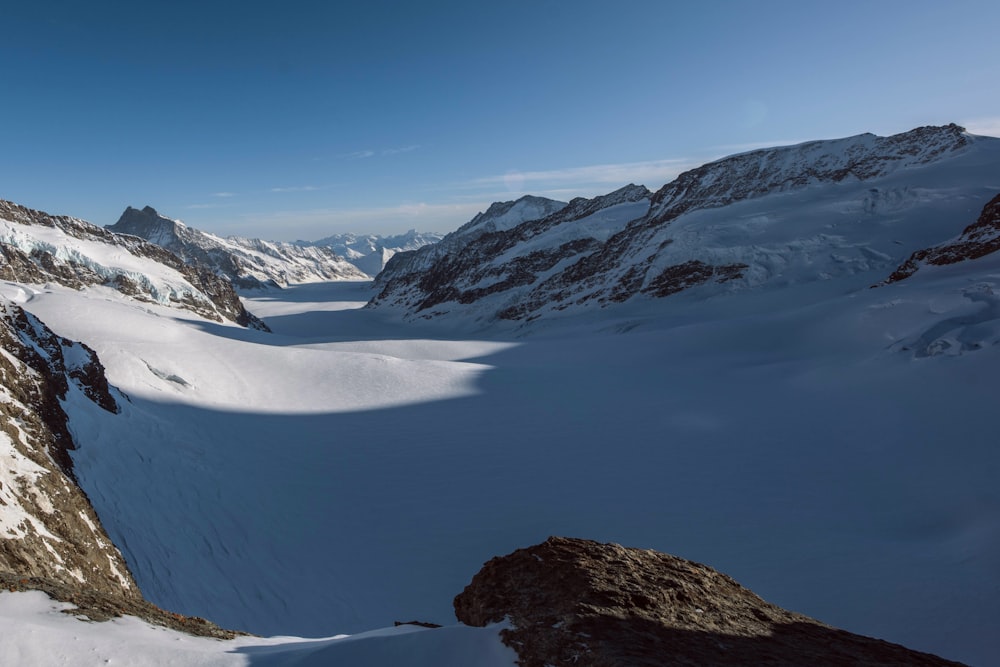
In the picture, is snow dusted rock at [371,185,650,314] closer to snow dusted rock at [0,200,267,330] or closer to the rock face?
snow dusted rock at [0,200,267,330]

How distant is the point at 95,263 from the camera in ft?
178

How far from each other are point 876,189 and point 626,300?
26527mm

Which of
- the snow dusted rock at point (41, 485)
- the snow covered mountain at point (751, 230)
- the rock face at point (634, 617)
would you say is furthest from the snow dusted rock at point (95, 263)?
the rock face at point (634, 617)

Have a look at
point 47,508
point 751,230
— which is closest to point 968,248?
point 751,230

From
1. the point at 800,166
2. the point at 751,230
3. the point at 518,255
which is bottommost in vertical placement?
the point at 751,230

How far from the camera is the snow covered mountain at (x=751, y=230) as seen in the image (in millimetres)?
46156

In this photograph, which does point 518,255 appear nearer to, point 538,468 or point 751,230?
point 751,230

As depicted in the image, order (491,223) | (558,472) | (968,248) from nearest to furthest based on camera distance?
1. (558,472)
2. (968,248)
3. (491,223)

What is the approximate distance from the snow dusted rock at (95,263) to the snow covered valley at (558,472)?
28.2m

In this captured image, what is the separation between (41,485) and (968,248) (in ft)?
137

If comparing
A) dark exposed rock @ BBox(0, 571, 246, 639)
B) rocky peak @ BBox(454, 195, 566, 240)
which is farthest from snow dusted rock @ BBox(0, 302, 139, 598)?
rocky peak @ BBox(454, 195, 566, 240)

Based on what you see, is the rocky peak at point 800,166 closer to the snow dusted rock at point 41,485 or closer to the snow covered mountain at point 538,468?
the snow covered mountain at point 538,468

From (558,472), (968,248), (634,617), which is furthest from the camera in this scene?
(968,248)

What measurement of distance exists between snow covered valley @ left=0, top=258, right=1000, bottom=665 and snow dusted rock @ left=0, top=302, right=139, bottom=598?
33.3 inches
